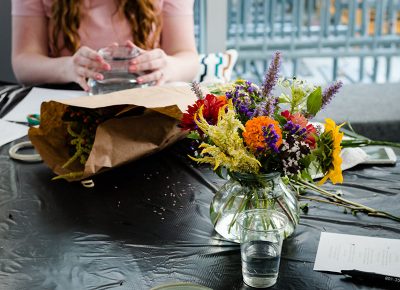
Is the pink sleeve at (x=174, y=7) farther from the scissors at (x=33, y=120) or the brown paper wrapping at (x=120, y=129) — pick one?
the brown paper wrapping at (x=120, y=129)

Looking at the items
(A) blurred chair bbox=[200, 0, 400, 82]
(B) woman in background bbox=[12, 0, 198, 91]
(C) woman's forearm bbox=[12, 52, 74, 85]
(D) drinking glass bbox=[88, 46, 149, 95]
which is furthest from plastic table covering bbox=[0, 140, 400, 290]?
(A) blurred chair bbox=[200, 0, 400, 82]

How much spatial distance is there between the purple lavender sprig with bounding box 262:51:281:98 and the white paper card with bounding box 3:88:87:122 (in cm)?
75

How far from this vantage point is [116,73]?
184 cm

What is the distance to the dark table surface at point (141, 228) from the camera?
95cm

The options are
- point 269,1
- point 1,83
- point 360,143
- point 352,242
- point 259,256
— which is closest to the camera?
point 259,256

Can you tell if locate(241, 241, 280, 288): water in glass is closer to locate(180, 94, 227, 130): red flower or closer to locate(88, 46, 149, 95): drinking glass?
locate(180, 94, 227, 130): red flower

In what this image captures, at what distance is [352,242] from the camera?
1044 millimetres

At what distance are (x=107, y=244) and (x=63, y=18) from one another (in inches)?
49.1

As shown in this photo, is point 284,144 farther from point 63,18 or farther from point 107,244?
point 63,18

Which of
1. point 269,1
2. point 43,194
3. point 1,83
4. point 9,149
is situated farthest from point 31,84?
point 269,1

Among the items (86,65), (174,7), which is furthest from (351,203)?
(174,7)

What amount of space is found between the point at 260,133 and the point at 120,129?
1.47 feet

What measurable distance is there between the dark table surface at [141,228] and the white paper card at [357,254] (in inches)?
0.7

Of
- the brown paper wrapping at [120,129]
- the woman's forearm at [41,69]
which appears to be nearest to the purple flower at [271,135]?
the brown paper wrapping at [120,129]
